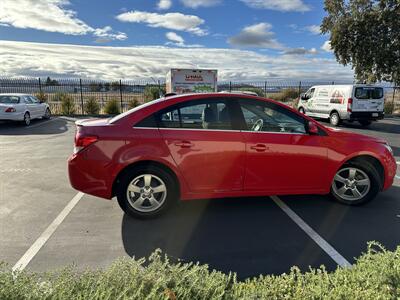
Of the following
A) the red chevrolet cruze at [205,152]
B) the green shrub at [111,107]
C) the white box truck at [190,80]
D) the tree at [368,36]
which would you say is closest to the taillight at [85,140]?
the red chevrolet cruze at [205,152]

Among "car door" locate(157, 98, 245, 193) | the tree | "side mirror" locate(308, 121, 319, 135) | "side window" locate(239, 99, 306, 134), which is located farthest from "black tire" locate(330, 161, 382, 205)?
the tree

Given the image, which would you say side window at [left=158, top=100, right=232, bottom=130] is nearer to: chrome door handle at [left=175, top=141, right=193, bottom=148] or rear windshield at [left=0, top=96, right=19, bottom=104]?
chrome door handle at [left=175, top=141, right=193, bottom=148]

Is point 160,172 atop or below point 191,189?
atop

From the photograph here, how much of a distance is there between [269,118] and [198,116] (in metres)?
1.00

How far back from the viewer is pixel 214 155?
4105 millimetres

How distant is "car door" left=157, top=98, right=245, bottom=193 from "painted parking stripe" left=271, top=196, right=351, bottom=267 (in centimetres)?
86

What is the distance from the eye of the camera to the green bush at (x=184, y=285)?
6.03 feet

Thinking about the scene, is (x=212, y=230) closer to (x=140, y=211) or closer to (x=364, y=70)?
(x=140, y=211)

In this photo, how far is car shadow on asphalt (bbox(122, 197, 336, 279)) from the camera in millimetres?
3199

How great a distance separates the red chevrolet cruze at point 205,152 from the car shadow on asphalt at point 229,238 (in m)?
0.31

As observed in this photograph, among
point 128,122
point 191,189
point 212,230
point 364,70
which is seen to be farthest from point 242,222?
point 364,70

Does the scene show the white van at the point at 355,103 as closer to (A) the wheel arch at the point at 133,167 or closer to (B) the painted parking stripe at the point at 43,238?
(A) the wheel arch at the point at 133,167

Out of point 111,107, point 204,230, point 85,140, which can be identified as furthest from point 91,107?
point 204,230

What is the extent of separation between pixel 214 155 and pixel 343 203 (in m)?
2.20
